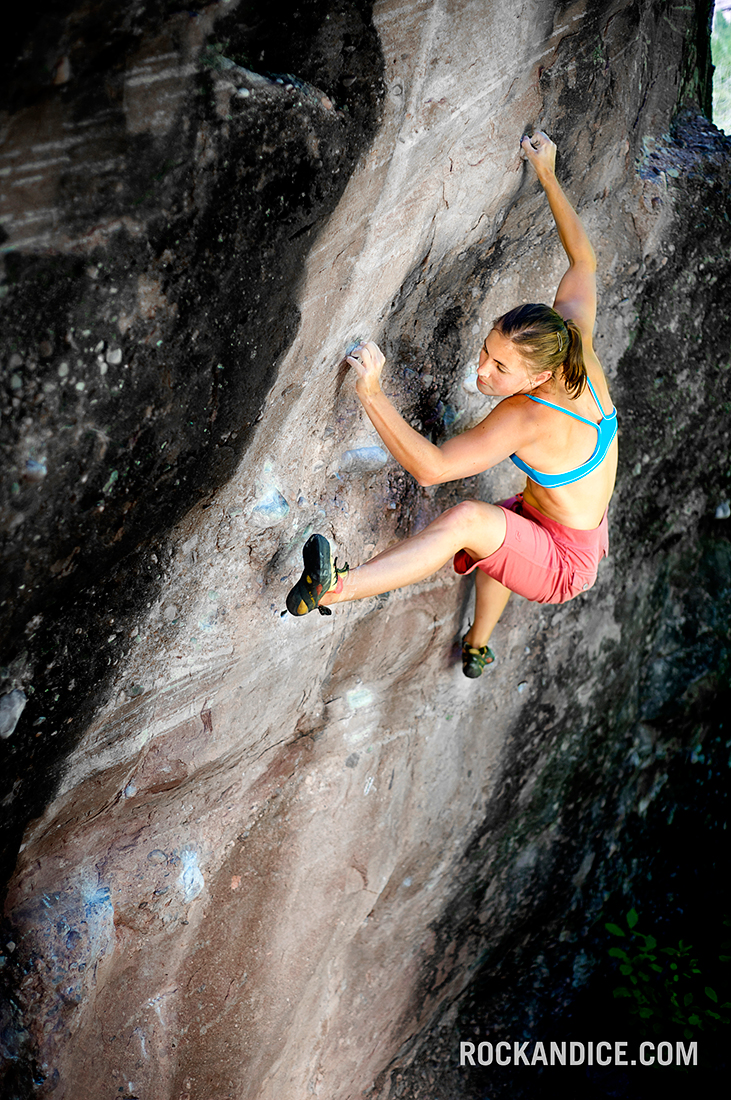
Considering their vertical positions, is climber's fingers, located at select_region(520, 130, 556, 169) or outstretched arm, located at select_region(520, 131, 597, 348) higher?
climber's fingers, located at select_region(520, 130, 556, 169)

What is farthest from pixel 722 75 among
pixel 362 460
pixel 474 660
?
pixel 474 660

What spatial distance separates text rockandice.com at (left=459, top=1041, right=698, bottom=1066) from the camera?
405 cm

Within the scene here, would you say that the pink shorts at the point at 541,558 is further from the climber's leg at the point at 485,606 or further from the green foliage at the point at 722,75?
the green foliage at the point at 722,75

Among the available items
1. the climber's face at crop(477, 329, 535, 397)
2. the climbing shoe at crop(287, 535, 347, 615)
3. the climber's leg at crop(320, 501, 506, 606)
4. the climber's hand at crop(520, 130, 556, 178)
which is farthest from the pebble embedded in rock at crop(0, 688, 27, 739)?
the climber's hand at crop(520, 130, 556, 178)

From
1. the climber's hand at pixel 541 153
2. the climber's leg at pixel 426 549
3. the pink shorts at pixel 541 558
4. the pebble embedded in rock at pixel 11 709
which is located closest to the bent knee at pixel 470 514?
the climber's leg at pixel 426 549

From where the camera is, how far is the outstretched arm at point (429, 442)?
6.88 ft

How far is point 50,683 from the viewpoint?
2020 millimetres

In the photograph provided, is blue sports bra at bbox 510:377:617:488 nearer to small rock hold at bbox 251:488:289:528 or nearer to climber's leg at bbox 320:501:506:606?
climber's leg at bbox 320:501:506:606

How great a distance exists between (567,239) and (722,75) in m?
1.99

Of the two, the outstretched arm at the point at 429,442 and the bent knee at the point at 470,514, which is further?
the bent knee at the point at 470,514

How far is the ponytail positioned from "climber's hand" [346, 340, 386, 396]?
1.78 ft

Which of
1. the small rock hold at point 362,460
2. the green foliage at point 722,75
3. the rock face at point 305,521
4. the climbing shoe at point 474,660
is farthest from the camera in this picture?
the green foliage at point 722,75

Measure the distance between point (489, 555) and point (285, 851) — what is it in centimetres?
148

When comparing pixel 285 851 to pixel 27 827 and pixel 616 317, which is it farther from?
pixel 616 317
